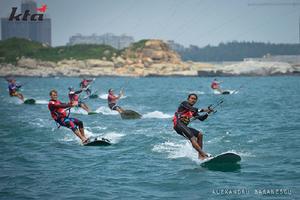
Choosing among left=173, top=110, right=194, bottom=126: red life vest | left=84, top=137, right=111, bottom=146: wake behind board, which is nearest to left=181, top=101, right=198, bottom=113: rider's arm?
Answer: left=173, top=110, right=194, bottom=126: red life vest

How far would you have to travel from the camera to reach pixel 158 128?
2628 centimetres

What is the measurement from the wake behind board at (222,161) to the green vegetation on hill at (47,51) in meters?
164

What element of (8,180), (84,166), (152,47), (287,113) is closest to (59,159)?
(84,166)

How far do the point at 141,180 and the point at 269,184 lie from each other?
3.33 meters

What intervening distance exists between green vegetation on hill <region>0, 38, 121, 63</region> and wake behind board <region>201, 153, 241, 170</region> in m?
164

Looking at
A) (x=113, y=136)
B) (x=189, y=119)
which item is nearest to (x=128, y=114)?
(x=113, y=136)

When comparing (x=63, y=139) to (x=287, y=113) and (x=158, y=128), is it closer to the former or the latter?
(x=158, y=128)

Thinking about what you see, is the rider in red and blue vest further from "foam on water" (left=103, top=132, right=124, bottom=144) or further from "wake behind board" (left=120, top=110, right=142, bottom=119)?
"wake behind board" (left=120, top=110, right=142, bottom=119)

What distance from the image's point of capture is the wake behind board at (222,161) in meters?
15.7

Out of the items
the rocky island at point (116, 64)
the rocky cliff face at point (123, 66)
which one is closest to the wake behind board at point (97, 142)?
the rocky island at point (116, 64)

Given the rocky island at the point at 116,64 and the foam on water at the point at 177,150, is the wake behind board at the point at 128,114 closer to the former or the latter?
the foam on water at the point at 177,150

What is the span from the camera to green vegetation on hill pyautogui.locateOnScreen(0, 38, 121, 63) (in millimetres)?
180750

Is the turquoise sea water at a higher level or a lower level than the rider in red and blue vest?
lower

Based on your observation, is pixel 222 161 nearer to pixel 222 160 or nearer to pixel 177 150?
pixel 222 160
